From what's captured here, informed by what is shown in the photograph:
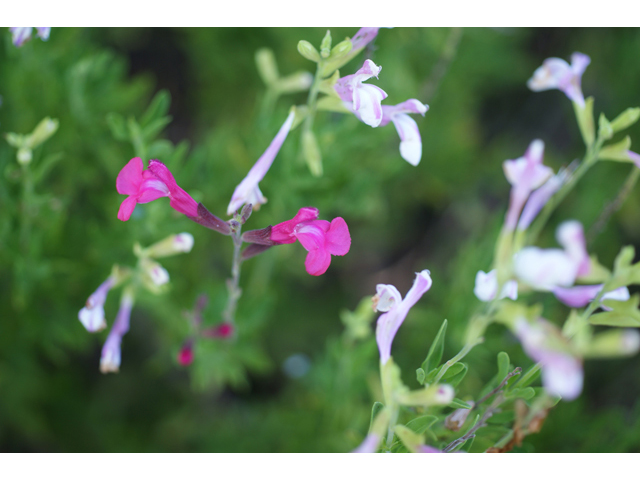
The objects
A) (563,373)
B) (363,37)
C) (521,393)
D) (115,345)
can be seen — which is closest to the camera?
(563,373)

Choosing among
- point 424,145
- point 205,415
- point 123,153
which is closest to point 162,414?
point 205,415

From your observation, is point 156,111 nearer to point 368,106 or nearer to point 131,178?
point 131,178

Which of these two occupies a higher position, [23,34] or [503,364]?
[23,34]

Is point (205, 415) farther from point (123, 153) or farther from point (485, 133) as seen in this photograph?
point (485, 133)

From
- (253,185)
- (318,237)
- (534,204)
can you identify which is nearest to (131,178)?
(253,185)

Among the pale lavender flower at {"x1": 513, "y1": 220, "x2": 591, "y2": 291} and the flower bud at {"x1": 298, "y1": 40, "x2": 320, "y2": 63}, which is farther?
the flower bud at {"x1": 298, "y1": 40, "x2": 320, "y2": 63}

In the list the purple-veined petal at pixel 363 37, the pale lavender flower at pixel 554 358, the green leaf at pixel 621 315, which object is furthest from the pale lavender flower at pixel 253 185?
the green leaf at pixel 621 315

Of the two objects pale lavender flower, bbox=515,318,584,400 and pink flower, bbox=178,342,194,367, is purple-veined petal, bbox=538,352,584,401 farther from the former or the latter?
pink flower, bbox=178,342,194,367

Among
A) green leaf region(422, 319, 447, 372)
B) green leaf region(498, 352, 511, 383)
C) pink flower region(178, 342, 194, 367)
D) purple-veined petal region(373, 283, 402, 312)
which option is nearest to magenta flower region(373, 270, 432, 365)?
purple-veined petal region(373, 283, 402, 312)
